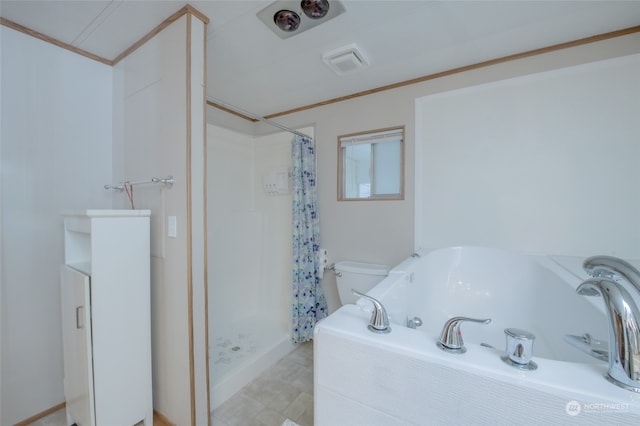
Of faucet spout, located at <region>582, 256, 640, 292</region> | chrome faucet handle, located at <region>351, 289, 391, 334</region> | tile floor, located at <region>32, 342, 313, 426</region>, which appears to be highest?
faucet spout, located at <region>582, 256, 640, 292</region>

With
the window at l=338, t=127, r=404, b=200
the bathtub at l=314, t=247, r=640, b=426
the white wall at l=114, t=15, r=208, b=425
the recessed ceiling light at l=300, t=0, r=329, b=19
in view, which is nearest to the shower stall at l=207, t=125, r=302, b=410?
the window at l=338, t=127, r=404, b=200

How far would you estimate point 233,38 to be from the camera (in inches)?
56.1

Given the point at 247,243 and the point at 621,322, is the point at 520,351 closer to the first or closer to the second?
the point at 621,322

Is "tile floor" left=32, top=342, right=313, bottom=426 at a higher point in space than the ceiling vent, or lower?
lower

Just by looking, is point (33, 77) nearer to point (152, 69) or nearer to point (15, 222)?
point (152, 69)

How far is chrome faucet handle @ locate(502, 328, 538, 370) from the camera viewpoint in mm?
563

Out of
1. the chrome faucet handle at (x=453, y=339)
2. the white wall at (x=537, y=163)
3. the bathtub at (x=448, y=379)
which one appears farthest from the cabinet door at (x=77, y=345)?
the white wall at (x=537, y=163)

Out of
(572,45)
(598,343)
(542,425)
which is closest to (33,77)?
(542,425)

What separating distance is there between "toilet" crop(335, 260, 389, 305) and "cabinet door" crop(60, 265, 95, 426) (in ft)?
4.97

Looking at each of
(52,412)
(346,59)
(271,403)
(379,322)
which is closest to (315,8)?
(346,59)

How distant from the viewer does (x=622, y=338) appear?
0.54 meters

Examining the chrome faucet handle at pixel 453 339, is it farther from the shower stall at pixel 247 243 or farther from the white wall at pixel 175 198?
the shower stall at pixel 247 243

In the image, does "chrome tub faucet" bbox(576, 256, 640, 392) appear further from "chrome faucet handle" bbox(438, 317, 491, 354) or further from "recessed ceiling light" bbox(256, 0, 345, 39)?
"recessed ceiling light" bbox(256, 0, 345, 39)

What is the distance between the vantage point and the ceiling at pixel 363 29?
1.20 meters
